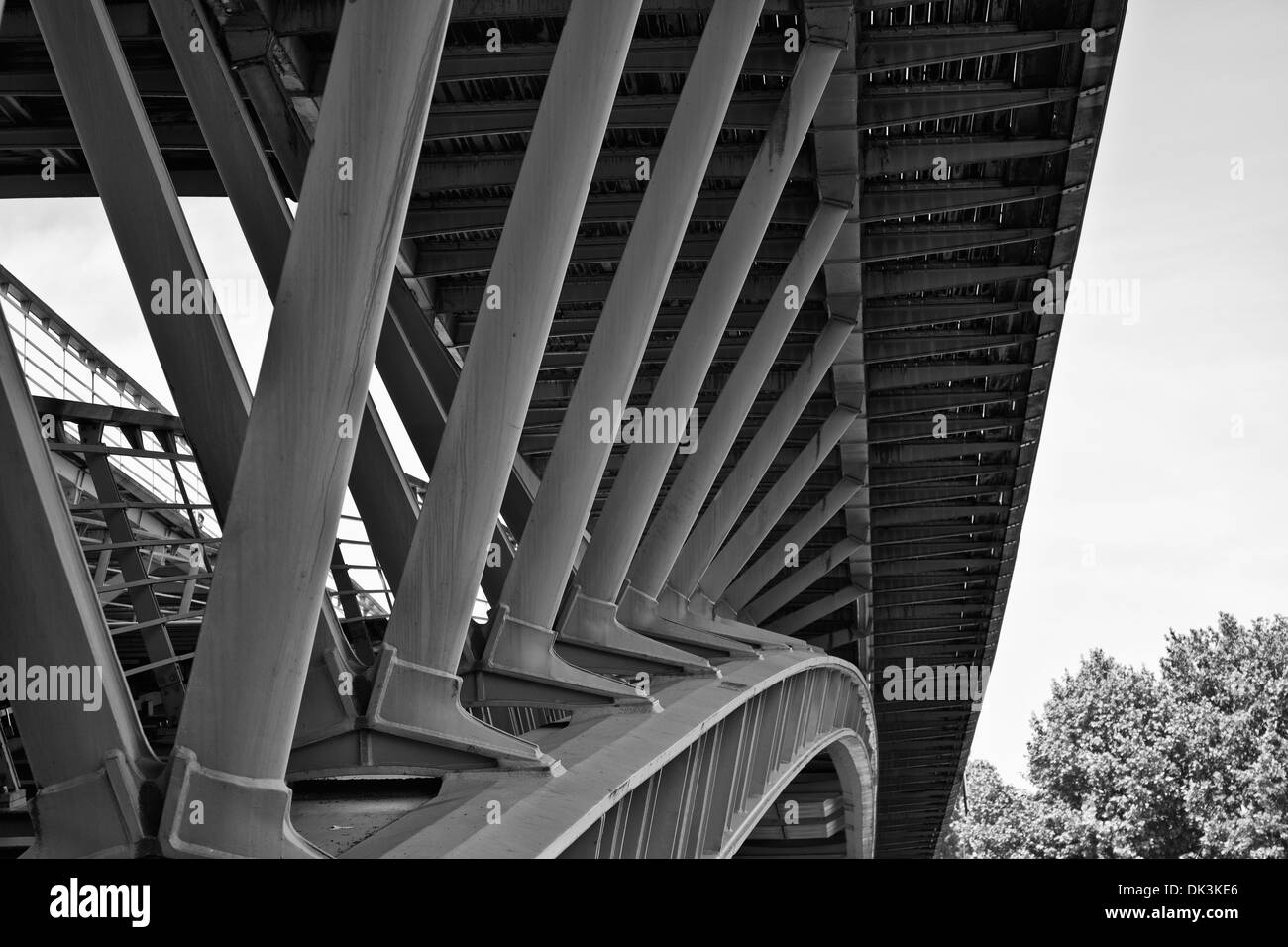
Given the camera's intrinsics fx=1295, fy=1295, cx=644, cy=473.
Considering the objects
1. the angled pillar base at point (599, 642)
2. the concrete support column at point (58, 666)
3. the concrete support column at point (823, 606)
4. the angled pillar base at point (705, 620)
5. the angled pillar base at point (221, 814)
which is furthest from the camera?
the concrete support column at point (823, 606)

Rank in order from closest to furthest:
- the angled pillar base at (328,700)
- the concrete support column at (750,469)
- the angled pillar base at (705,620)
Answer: the angled pillar base at (328,700)
the angled pillar base at (705,620)
the concrete support column at (750,469)

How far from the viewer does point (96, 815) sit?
4.90 meters

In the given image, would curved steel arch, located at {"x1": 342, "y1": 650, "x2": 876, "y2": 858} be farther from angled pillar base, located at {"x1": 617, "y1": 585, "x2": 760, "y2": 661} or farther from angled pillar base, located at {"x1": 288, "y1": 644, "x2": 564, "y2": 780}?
angled pillar base, located at {"x1": 617, "y1": 585, "x2": 760, "y2": 661}

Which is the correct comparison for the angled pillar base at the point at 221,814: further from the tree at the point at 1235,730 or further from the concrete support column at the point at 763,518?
the tree at the point at 1235,730

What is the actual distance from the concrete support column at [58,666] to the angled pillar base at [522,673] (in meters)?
4.38

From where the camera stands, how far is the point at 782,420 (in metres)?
19.8

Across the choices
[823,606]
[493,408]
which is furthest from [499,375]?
[823,606]

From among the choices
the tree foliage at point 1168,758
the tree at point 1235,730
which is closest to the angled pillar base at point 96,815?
the tree at point 1235,730

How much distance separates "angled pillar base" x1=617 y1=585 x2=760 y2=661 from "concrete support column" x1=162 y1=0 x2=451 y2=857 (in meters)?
9.23

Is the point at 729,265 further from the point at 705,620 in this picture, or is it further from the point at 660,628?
the point at 705,620

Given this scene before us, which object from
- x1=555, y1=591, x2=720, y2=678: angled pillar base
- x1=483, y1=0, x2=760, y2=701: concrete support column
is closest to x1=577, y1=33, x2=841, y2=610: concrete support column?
x1=555, y1=591, x2=720, y2=678: angled pillar base

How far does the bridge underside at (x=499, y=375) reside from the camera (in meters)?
5.16
